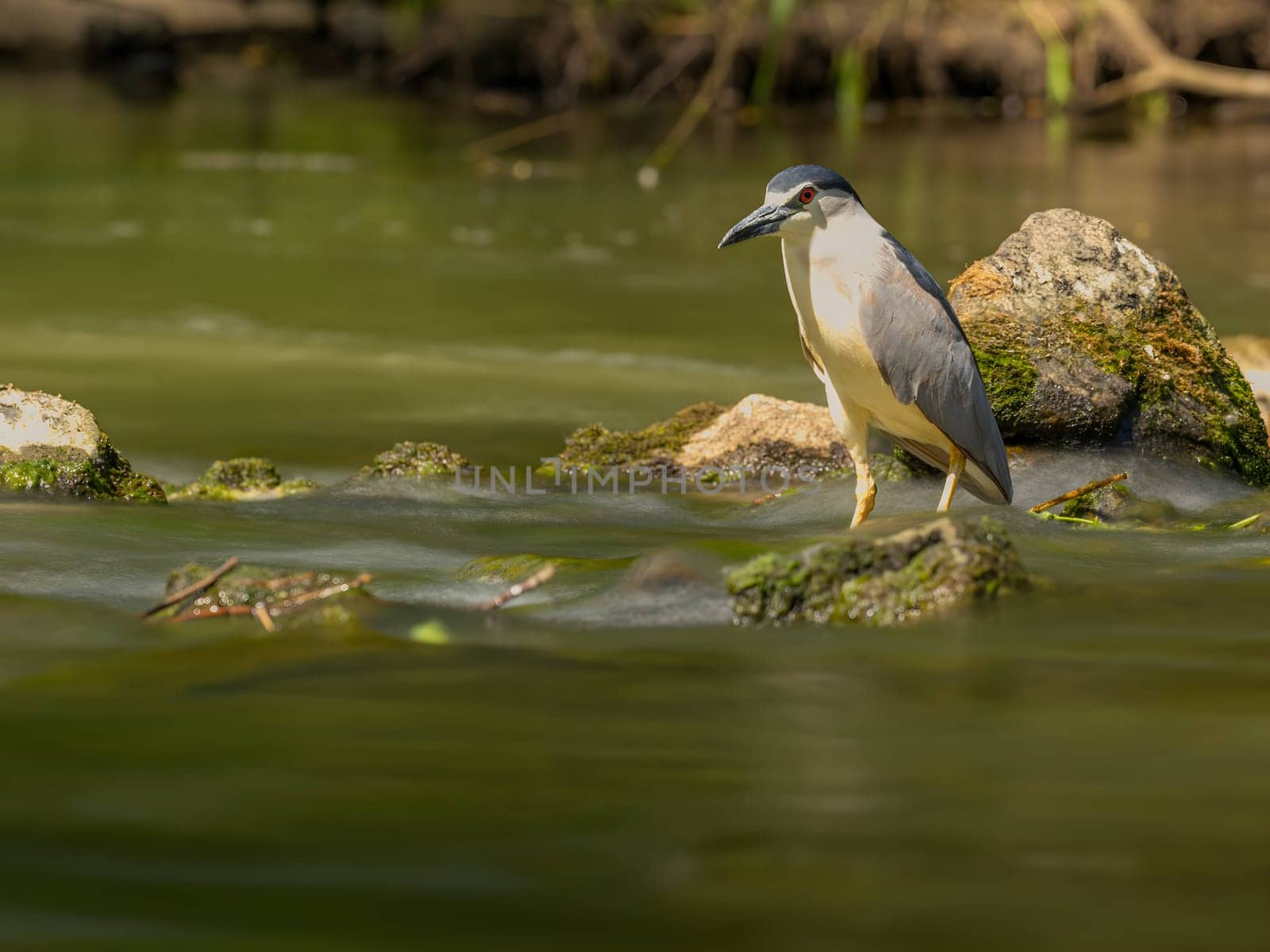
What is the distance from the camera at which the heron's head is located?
15.1ft

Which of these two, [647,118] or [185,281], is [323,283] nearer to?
[185,281]

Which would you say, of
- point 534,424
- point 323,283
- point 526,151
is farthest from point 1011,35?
point 534,424

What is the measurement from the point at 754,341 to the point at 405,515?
12.4ft

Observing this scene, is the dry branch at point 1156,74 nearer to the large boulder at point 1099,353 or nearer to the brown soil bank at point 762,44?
the brown soil bank at point 762,44

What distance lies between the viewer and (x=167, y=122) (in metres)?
17.9

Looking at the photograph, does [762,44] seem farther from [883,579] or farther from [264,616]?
[264,616]

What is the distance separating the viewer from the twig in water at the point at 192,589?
12.4 feet

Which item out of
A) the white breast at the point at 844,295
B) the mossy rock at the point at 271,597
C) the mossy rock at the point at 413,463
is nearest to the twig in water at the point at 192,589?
the mossy rock at the point at 271,597

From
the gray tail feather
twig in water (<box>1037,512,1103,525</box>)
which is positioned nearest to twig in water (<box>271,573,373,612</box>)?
the gray tail feather

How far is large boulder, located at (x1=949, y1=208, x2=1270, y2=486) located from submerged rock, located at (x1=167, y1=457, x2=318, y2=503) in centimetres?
220

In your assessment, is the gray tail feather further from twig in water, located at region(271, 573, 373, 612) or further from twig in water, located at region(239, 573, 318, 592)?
twig in water, located at region(239, 573, 318, 592)

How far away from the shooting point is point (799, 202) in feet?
15.2

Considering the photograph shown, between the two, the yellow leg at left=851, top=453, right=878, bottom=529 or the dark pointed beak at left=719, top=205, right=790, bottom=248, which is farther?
the yellow leg at left=851, top=453, right=878, bottom=529

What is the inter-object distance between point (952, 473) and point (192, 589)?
7.11 ft
